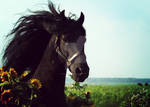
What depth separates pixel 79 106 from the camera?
5.63m

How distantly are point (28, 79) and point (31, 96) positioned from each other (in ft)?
2.63

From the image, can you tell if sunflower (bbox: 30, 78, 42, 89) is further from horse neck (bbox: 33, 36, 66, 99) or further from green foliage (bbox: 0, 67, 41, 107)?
horse neck (bbox: 33, 36, 66, 99)

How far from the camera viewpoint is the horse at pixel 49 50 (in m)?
5.00

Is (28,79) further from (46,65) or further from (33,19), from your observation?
(33,19)

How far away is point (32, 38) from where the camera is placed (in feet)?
19.8

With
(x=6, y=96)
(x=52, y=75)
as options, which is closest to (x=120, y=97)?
(x=52, y=75)

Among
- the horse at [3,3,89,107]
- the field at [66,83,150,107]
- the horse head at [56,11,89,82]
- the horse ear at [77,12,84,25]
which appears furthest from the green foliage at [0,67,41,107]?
the field at [66,83,150,107]

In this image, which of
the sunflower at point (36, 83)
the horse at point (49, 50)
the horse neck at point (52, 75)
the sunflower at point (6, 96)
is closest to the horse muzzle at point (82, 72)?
the horse at point (49, 50)

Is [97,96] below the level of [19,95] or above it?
below

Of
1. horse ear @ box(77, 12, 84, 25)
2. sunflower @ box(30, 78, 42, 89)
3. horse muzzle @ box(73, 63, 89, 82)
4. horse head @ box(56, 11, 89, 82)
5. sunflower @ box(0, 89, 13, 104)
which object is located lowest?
sunflower @ box(0, 89, 13, 104)

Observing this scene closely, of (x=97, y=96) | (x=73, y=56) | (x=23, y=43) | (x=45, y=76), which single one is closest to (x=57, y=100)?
(x=45, y=76)

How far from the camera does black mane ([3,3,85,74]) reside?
5.68m

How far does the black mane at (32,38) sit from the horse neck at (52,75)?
0.57 meters

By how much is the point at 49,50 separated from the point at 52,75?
0.55 m
